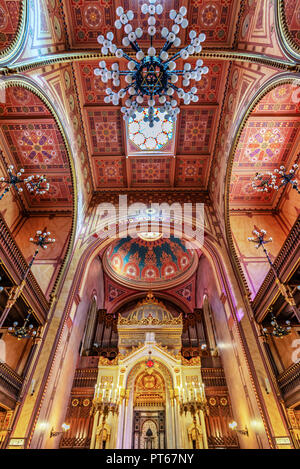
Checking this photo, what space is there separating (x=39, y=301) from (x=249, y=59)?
1123 centimetres

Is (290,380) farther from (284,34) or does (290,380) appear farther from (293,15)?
(293,15)

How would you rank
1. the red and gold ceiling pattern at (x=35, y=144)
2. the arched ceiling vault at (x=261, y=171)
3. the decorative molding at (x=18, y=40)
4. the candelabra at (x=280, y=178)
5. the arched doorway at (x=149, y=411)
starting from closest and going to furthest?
1. the decorative molding at (x=18, y=40)
2. the candelabra at (x=280, y=178)
3. the arched doorway at (x=149, y=411)
4. the arched ceiling vault at (x=261, y=171)
5. the red and gold ceiling pattern at (x=35, y=144)

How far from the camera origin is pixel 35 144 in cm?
1129

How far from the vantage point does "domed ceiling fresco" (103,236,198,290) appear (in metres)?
16.8

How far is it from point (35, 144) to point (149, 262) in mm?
10579

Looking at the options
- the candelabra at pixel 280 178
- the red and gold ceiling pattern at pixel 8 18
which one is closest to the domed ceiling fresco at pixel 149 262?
the candelabra at pixel 280 178

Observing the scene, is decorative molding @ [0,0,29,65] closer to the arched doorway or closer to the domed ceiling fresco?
the domed ceiling fresco

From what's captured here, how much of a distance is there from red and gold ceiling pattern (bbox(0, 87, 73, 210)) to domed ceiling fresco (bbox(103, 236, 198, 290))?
18.0ft

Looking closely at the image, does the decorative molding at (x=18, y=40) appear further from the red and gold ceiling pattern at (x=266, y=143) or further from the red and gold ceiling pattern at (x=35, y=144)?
the red and gold ceiling pattern at (x=266, y=143)

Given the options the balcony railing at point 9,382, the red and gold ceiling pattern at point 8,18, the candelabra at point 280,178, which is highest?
the red and gold ceiling pattern at point 8,18

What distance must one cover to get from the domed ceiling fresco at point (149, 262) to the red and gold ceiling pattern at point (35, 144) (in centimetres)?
547

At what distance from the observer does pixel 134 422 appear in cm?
1018

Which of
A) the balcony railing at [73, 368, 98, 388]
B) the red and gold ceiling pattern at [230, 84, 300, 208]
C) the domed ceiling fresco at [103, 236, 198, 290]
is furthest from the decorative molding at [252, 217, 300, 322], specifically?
the domed ceiling fresco at [103, 236, 198, 290]

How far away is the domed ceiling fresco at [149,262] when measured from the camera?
16844 mm
